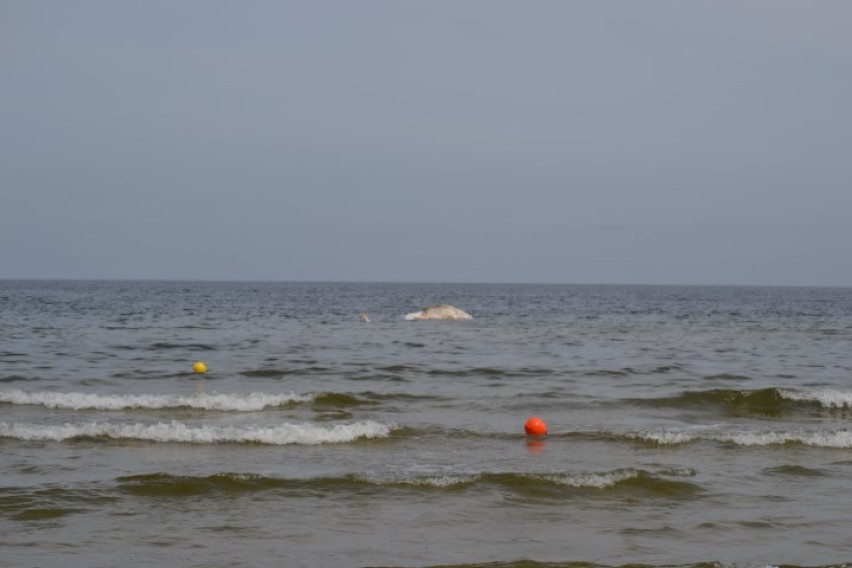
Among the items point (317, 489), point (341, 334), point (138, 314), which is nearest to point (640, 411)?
point (317, 489)

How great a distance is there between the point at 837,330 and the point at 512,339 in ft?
56.9

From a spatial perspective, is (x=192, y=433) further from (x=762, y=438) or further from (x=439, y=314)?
(x=439, y=314)

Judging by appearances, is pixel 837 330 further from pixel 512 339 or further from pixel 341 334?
pixel 341 334

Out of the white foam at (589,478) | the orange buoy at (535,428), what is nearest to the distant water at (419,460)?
the white foam at (589,478)

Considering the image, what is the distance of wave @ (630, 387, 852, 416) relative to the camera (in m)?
18.8

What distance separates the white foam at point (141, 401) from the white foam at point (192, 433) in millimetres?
2494

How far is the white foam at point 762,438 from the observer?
14.2 meters

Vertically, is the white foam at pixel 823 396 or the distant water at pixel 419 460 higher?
the white foam at pixel 823 396

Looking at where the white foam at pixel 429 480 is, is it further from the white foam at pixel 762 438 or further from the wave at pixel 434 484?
the white foam at pixel 762 438

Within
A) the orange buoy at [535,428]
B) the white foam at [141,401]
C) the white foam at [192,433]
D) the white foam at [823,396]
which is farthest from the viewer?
the white foam at [823,396]

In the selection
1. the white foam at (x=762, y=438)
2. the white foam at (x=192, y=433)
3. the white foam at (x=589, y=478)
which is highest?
the white foam at (x=762, y=438)

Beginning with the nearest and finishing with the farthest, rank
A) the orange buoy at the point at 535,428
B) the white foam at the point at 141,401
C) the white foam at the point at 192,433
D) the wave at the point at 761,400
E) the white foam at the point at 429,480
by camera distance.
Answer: the white foam at the point at 429,480, the white foam at the point at 192,433, the orange buoy at the point at 535,428, the white foam at the point at 141,401, the wave at the point at 761,400

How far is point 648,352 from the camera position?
96.6 ft

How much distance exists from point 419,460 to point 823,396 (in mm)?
10615
